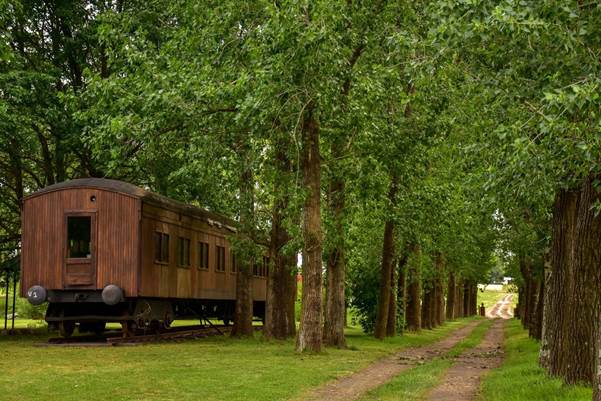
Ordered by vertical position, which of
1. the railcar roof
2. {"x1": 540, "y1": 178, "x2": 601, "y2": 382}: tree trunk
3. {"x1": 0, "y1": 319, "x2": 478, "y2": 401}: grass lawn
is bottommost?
{"x1": 0, "y1": 319, "x2": 478, "y2": 401}: grass lawn

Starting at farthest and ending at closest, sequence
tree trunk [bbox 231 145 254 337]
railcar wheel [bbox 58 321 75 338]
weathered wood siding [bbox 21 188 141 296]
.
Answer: tree trunk [bbox 231 145 254 337] → railcar wheel [bbox 58 321 75 338] → weathered wood siding [bbox 21 188 141 296]

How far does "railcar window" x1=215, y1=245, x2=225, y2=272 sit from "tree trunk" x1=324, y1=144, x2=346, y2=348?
5615 millimetres

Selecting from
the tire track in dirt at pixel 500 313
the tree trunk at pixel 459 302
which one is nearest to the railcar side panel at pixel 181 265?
the tree trunk at pixel 459 302

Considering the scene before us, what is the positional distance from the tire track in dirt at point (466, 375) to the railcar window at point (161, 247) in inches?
328

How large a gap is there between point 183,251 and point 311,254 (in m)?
7.10

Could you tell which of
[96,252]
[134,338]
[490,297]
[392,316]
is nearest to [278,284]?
[134,338]

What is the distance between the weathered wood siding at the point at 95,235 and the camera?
76.5 feet

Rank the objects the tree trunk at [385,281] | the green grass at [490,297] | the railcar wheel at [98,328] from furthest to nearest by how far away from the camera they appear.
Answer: the green grass at [490,297] → the tree trunk at [385,281] → the railcar wheel at [98,328]

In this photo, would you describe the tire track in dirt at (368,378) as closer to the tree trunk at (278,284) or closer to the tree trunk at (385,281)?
the tree trunk at (278,284)

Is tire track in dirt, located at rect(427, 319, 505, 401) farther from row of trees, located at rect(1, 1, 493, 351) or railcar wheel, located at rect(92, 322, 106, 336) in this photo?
railcar wheel, located at rect(92, 322, 106, 336)

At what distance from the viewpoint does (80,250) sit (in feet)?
78.0

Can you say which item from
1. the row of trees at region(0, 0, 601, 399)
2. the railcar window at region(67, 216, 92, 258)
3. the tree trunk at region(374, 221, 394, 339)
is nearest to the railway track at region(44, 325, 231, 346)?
the row of trees at region(0, 0, 601, 399)

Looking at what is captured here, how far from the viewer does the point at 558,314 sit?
1573 centimetres

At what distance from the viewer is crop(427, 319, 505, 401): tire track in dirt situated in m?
14.0
